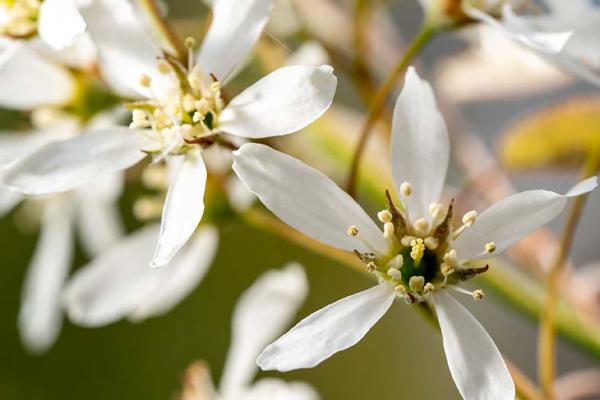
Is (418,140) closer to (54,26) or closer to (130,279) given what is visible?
(54,26)

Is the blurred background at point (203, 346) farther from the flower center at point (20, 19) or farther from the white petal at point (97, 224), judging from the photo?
the flower center at point (20, 19)

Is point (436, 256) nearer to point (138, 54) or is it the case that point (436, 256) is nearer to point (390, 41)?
point (138, 54)

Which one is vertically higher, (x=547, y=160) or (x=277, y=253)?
(x=547, y=160)

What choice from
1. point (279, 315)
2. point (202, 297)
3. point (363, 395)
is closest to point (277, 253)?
point (202, 297)

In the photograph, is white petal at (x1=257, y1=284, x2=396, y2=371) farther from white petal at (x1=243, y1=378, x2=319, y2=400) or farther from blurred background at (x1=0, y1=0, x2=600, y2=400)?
blurred background at (x1=0, y1=0, x2=600, y2=400)

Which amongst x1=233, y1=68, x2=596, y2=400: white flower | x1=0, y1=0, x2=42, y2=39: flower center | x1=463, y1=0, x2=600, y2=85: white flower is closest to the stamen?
x1=233, y1=68, x2=596, y2=400: white flower

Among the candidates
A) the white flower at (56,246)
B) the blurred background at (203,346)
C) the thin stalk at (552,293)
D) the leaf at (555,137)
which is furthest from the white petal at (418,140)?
the blurred background at (203,346)
